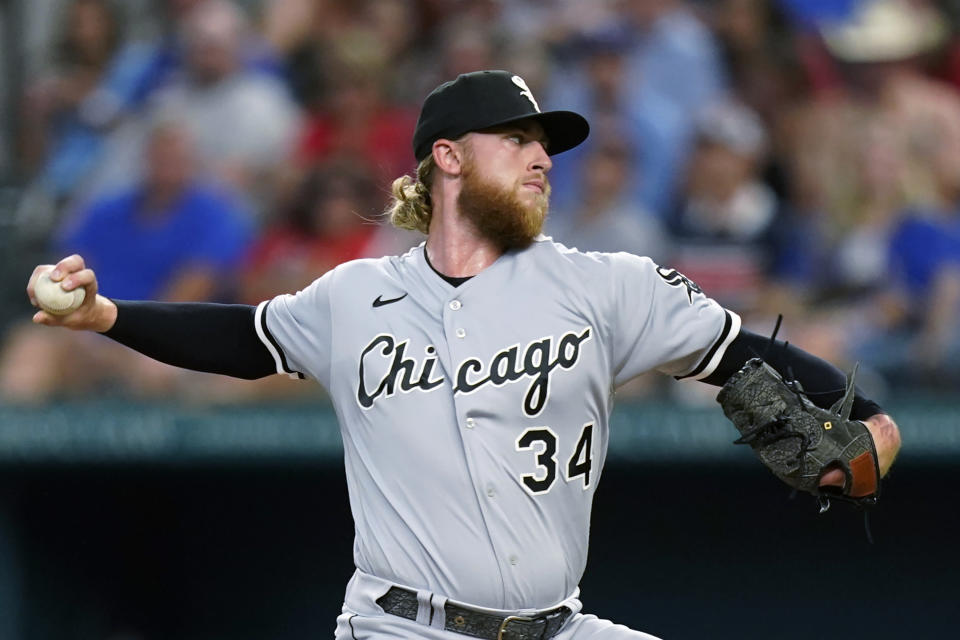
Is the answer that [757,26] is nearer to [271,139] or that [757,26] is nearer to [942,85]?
[942,85]

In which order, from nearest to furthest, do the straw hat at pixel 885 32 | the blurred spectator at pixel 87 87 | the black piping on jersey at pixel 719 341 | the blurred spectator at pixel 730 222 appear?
1. the black piping on jersey at pixel 719 341
2. the blurred spectator at pixel 730 222
3. the straw hat at pixel 885 32
4. the blurred spectator at pixel 87 87

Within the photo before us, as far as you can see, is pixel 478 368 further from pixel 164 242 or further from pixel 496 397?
pixel 164 242

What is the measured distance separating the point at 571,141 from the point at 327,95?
4073mm

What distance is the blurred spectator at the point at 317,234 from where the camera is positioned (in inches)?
276

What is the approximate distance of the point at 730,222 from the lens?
6.74 meters

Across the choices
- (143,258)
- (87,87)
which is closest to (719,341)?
(143,258)

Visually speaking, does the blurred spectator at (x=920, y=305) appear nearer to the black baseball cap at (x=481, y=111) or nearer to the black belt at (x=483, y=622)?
the black baseball cap at (x=481, y=111)

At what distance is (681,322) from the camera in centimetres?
350

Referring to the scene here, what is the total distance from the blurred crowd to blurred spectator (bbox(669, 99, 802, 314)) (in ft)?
0.04

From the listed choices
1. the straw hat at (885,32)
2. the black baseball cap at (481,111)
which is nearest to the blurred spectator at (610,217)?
the straw hat at (885,32)

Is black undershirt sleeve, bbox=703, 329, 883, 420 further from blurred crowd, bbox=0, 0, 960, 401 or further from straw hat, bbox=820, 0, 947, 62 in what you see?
straw hat, bbox=820, 0, 947, 62

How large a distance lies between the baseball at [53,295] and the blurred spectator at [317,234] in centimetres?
352

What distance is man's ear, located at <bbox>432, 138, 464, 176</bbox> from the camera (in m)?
3.69

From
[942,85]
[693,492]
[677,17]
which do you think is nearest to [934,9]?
[942,85]
